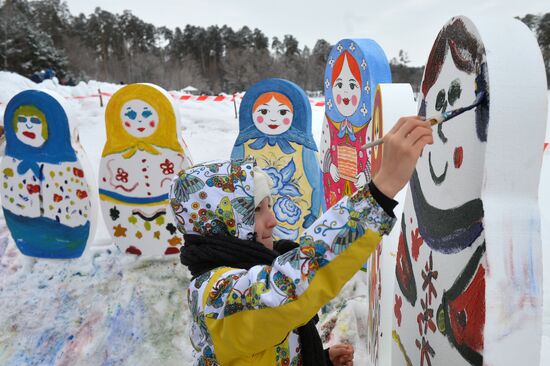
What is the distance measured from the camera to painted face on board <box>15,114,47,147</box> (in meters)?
4.13

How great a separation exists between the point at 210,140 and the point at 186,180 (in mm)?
7470

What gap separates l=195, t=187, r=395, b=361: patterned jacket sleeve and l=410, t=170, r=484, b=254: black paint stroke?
22 cm

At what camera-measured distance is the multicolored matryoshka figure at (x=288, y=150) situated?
430 cm

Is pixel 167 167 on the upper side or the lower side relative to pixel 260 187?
lower

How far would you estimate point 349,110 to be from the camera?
3.88 m

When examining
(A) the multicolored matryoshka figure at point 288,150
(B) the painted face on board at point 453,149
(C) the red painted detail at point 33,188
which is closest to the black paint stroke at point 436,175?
(B) the painted face on board at point 453,149

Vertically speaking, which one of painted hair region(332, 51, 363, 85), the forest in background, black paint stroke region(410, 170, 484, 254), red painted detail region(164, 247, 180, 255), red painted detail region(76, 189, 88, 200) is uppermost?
the forest in background

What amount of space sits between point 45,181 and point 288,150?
240cm

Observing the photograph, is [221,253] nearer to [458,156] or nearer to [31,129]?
[458,156]

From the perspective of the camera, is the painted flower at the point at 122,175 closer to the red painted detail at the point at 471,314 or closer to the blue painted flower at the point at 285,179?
the blue painted flower at the point at 285,179

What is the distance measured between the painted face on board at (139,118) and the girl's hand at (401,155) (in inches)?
139

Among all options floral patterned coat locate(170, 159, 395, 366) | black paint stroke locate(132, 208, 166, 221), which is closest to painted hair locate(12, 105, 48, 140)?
black paint stroke locate(132, 208, 166, 221)

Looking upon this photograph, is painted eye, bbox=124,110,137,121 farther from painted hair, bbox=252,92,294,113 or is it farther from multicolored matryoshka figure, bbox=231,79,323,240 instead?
painted hair, bbox=252,92,294,113

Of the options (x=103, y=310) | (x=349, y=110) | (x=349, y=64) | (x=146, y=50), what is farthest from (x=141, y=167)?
(x=146, y=50)
